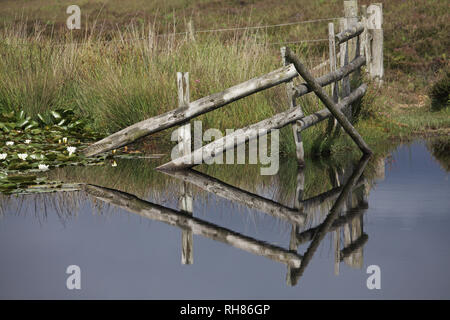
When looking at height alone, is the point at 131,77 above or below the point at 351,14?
below

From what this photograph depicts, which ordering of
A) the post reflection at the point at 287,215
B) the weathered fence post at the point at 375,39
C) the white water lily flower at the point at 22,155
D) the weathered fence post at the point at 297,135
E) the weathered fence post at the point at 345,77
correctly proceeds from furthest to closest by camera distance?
the weathered fence post at the point at 375,39, the weathered fence post at the point at 345,77, the white water lily flower at the point at 22,155, the weathered fence post at the point at 297,135, the post reflection at the point at 287,215

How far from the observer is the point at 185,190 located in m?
8.81

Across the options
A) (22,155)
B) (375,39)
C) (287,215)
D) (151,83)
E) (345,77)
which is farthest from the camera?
(375,39)

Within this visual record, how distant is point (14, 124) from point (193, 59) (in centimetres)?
298

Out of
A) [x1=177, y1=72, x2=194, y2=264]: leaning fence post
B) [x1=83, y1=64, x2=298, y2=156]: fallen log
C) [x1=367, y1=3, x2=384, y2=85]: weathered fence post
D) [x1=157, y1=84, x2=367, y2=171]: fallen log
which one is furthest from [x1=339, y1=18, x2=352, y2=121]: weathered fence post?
[x1=367, y1=3, x2=384, y2=85]: weathered fence post

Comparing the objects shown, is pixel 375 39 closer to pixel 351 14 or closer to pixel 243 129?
pixel 351 14

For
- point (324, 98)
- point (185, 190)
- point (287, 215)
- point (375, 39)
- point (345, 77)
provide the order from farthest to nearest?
point (375, 39)
point (345, 77)
point (324, 98)
point (185, 190)
point (287, 215)

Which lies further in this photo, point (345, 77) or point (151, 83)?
point (345, 77)

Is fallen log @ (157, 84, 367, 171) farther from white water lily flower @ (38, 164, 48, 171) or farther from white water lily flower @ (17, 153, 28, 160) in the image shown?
white water lily flower @ (17, 153, 28, 160)

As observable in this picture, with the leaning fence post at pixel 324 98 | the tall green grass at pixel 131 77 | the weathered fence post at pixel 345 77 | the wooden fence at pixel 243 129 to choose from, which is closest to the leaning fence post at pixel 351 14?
the weathered fence post at pixel 345 77

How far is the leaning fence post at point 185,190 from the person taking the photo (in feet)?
19.7

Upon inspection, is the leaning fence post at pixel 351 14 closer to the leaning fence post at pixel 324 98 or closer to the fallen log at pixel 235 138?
the leaning fence post at pixel 324 98

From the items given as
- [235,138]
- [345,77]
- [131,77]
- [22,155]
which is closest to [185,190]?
[235,138]
